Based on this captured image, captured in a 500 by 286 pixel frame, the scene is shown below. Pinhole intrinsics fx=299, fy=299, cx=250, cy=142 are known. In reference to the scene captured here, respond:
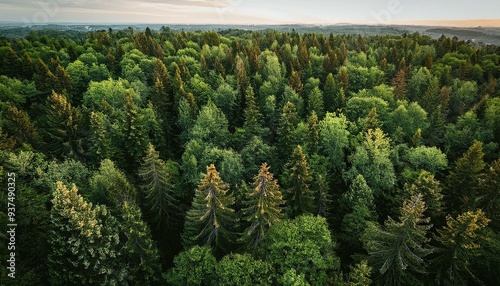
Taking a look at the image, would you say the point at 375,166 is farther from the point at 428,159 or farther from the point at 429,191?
the point at 428,159

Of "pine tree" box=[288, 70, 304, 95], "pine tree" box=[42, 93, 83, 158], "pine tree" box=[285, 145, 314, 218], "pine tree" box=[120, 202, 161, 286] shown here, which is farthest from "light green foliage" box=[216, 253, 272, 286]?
"pine tree" box=[288, 70, 304, 95]

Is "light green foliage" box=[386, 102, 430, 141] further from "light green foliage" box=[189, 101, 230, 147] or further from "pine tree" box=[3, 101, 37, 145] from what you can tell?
"pine tree" box=[3, 101, 37, 145]

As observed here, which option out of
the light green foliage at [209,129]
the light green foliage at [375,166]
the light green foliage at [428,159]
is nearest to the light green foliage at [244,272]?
the light green foliage at [375,166]

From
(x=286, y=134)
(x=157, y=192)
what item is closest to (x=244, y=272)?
(x=157, y=192)

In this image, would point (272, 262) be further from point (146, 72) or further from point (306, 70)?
point (146, 72)

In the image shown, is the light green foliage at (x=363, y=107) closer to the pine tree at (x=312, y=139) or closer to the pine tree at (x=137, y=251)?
the pine tree at (x=312, y=139)
